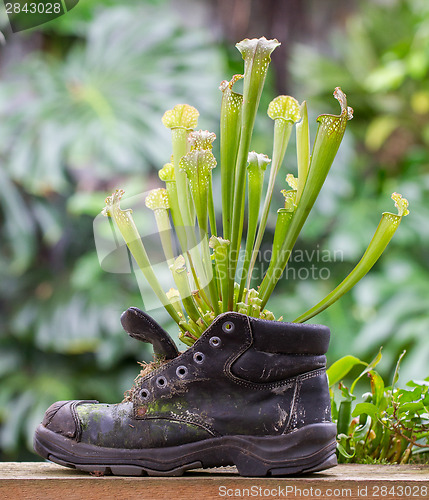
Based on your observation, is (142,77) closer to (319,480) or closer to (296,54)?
(296,54)


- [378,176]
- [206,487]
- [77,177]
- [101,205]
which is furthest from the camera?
[378,176]

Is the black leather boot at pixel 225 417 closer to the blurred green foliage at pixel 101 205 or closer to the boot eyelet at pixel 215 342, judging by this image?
the boot eyelet at pixel 215 342

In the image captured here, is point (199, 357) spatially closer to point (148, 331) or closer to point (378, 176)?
point (148, 331)

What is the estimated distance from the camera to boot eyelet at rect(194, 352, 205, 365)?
1.95ft

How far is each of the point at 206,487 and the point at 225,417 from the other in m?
0.07

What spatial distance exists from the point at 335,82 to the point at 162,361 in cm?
217

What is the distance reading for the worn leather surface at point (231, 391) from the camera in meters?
0.58

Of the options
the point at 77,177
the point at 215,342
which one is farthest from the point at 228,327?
the point at 77,177

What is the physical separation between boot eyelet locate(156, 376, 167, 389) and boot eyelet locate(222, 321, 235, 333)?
0.09m

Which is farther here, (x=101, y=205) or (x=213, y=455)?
(x=101, y=205)

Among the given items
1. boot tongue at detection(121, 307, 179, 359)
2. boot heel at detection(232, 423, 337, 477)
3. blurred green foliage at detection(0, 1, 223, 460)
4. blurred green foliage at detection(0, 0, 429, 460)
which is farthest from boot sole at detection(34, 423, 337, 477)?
blurred green foliage at detection(0, 1, 223, 460)

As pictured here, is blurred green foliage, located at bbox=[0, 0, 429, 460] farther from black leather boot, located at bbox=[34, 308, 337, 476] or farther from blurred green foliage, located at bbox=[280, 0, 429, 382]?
black leather boot, located at bbox=[34, 308, 337, 476]

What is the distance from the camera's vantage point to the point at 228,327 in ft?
1.92

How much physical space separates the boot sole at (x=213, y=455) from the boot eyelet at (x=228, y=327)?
0.36 ft
